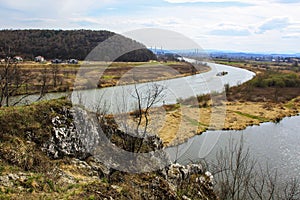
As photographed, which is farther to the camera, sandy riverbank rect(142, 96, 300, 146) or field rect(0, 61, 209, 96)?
field rect(0, 61, 209, 96)

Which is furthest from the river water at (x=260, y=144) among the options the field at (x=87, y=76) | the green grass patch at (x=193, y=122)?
the field at (x=87, y=76)

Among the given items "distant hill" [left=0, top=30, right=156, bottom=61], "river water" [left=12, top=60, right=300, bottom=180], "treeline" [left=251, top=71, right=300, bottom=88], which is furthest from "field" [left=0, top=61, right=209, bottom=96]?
"treeline" [left=251, top=71, right=300, bottom=88]

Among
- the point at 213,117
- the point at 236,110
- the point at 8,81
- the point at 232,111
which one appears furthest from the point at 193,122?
the point at 8,81

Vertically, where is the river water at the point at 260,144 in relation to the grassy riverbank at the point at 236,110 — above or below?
below

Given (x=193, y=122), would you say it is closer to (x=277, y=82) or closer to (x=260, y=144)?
(x=260, y=144)

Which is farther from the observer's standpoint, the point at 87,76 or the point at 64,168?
the point at 87,76

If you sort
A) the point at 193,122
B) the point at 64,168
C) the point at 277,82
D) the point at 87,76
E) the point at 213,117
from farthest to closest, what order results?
the point at 277,82
the point at 87,76
the point at 213,117
the point at 193,122
the point at 64,168

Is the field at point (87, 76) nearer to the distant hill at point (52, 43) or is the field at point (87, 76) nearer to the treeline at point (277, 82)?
the distant hill at point (52, 43)

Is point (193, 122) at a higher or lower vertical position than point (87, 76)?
lower

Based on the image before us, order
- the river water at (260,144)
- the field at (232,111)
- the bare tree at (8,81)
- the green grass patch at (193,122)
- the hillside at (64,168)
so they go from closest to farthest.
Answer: the hillside at (64,168), the bare tree at (8,81), the river water at (260,144), the field at (232,111), the green grass patch at (193,122)

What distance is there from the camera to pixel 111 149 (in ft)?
47.1

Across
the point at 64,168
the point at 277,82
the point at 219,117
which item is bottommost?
the point at 219,117

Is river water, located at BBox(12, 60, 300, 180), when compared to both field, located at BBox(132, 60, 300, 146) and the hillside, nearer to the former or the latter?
Result: field, located at BBox(132, 60, 300, 146)

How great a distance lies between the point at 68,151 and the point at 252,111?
31.2m
